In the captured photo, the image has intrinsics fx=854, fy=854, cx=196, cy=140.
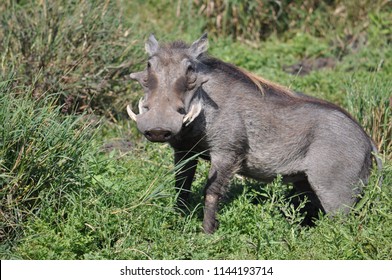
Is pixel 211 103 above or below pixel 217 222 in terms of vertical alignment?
above

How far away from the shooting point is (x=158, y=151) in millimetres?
6922

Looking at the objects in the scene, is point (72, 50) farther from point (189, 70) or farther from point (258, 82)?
point (189, 70)

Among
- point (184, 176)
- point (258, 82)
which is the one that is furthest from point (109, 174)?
point (258, 82)

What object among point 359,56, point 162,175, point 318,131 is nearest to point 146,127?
point 162,175

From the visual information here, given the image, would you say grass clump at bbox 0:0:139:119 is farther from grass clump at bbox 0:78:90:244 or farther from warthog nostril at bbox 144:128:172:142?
warthog nostril at bbox 144:128:172:142

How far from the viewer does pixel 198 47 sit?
229 inches

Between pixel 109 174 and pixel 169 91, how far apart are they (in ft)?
3.71

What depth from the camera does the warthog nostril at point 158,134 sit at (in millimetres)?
5230

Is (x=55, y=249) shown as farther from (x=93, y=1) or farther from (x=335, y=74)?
(x=335, y=74)

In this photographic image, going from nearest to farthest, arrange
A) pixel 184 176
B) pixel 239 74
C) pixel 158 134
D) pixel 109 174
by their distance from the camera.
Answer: pixel 158 134 → pixel 184 176 → pixel 239 74 → pixel 109 174

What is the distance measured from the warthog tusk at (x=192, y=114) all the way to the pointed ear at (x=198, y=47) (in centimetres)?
40

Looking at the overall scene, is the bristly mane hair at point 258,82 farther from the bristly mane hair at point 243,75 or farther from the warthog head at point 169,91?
the warthog head at point 169,91

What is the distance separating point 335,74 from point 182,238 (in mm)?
4119

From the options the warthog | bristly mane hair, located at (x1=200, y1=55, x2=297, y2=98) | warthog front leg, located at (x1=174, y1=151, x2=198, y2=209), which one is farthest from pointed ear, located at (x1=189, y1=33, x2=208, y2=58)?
warthog front leg, located at (x1=174, y1=151, x2=198, y2=209)
